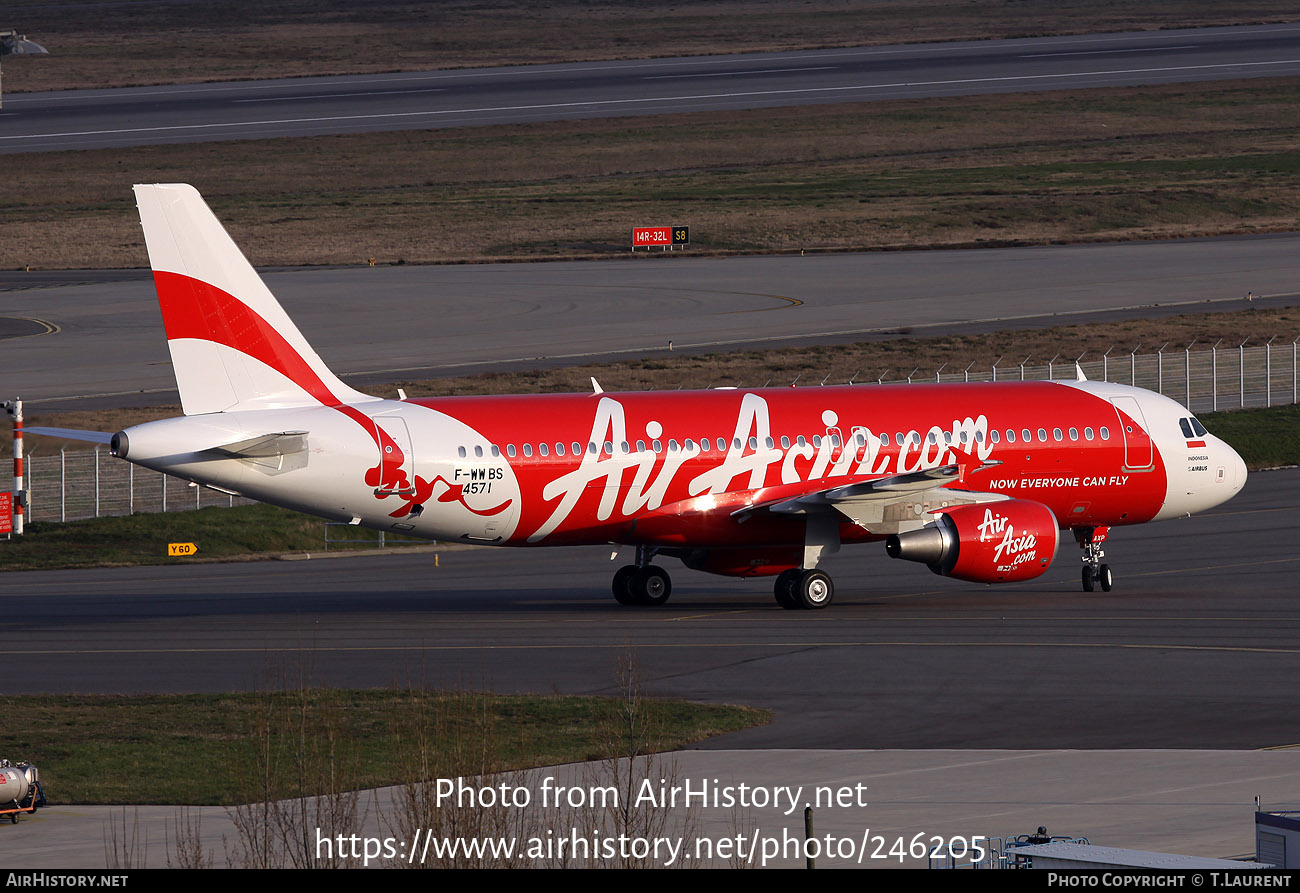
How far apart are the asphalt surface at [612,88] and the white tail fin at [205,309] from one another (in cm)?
10821

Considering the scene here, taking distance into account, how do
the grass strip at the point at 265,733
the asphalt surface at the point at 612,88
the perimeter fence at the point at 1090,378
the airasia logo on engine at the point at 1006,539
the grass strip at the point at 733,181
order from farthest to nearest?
the asphalt surface at the point at 612,88, the grass strip at the point at 733,181, the perimeter fence at the point at 1090,378, the airasia logo on engine at the point at 1006,539, the grass strip at the point at 265,733

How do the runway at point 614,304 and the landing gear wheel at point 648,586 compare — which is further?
the runway at point 614,304

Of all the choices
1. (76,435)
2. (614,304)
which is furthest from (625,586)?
(614,304)

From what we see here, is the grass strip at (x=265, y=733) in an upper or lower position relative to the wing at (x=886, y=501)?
lower

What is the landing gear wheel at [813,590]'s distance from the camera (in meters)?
47.1

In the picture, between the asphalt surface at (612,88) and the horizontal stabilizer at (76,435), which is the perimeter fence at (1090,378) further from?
the asphalt surface at (612,88)

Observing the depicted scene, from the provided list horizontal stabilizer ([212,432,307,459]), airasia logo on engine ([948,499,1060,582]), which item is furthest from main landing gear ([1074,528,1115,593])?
horizontal stabilizer ([212,432,307,459])

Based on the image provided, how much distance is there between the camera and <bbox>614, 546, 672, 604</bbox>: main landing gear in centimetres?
4872

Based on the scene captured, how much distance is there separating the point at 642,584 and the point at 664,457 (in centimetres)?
418

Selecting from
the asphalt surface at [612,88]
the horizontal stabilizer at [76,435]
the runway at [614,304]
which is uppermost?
the asphalt surface at [612,88]

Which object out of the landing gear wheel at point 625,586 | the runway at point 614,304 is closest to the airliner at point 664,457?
the landing gear wheel at point 625,586

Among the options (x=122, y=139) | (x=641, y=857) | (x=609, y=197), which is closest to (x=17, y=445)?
(x=641, y=857)

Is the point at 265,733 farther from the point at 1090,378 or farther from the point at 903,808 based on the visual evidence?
the point at 1090,378
